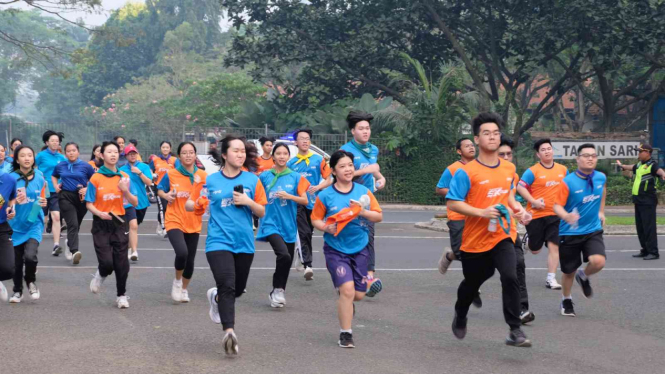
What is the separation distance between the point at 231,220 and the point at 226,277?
51 cm

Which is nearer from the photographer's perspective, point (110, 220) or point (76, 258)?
point (110, 220)

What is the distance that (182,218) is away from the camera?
31.6ft

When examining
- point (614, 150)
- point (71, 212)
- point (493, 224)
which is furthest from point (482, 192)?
point (614, 150)

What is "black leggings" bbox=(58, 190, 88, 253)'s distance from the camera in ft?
42.8

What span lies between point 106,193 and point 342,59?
21.2m

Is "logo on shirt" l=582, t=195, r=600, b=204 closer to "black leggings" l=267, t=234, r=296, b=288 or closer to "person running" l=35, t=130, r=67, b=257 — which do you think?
"black leggings" l=267, t=234, r=296, b=288

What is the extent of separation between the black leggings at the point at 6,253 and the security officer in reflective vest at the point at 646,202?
9.16m

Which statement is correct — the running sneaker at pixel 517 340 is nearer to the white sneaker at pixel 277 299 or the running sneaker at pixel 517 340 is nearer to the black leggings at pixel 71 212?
the white sneaker at pixel 277 299

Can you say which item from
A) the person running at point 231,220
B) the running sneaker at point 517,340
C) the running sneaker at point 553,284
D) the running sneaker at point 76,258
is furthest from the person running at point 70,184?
the running sneaker at point 517,340

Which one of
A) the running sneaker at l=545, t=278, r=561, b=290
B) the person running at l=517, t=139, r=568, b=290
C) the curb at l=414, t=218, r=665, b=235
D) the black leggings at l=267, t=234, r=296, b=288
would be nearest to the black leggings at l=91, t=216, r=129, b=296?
the black leggings at l=267, t=234, r=296, b=288

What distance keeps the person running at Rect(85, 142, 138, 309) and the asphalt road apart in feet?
1.19

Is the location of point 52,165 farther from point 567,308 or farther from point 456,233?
point 567,308

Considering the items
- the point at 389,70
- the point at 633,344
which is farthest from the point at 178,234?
the point at 389,70

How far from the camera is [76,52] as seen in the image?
31.5 metres
